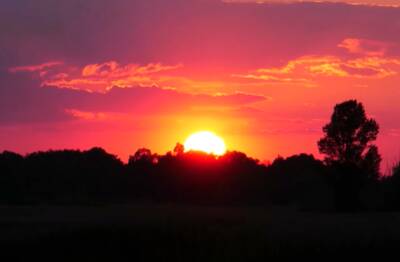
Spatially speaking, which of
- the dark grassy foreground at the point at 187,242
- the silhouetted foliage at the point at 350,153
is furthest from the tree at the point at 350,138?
the dark grassy foreground at the point at 187,242

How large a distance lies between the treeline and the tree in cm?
8

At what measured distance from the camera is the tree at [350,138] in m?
62.0

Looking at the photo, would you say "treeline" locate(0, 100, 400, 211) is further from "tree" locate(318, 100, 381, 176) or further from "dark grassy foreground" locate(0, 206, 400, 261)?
"dark grassy foreground" locate(0, 206, 400, 261)

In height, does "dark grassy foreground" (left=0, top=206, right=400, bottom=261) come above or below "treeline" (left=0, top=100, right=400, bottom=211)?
below

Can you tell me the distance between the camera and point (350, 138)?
208 ft

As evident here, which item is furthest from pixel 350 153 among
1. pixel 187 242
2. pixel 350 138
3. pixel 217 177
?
pixel 187 242

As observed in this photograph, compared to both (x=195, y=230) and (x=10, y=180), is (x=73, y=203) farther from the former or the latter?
(x=195, y=230)

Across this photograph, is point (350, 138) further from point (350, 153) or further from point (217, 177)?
point (217, 177)

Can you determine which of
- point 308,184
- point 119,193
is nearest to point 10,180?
point 119,193

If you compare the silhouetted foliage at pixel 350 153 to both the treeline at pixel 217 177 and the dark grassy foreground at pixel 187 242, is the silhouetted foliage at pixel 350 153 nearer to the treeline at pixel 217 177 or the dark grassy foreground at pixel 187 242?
the treeline at pixel 217 177

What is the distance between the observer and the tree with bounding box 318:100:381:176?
62.0 m

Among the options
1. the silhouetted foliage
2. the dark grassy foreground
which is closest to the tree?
the silhouetted foliage

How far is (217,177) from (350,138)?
75.9 ft

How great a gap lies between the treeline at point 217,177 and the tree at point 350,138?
0.08 m
